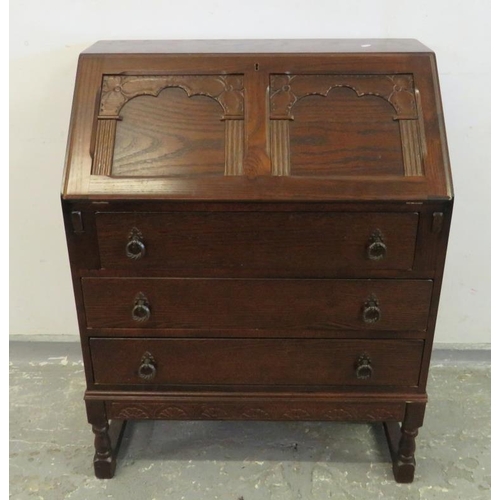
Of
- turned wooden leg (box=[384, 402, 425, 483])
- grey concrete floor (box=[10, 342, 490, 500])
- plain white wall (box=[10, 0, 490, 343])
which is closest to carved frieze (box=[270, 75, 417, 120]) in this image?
plain white wall (box=[10, 0, 490, 343])

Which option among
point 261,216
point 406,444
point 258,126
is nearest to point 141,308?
point 261,216

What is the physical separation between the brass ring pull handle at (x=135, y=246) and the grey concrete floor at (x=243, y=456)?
2.95 feet

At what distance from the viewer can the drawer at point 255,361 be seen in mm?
1841

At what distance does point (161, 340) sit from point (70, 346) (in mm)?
1029

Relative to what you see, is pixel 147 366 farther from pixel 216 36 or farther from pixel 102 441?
pixel 216 36

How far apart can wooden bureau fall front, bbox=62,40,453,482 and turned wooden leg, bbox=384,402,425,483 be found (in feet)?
0.12

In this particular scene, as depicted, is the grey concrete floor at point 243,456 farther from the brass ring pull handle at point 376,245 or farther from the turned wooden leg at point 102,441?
the brass ring pull handle at point 376,245

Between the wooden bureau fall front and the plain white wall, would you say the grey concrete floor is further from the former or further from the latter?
the plain white wall

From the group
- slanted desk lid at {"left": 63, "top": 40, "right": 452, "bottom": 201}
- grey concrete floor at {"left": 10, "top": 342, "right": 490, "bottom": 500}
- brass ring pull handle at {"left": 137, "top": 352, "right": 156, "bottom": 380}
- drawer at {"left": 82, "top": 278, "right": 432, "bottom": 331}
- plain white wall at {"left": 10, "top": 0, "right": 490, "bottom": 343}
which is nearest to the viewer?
slanted desk lid at {"left": 63, "top": 40, "right": 452, "bottom": 201}

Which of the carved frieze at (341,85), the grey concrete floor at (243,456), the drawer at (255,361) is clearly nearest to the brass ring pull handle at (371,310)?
the drawer at (255,361)

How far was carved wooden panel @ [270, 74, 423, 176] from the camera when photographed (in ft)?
5.51

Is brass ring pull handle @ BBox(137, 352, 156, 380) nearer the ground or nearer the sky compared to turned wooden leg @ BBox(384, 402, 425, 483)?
nearer the sky

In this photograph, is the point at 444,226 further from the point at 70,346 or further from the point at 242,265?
the point at 70,346

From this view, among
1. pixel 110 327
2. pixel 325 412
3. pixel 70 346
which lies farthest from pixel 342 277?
pixel 70 346
